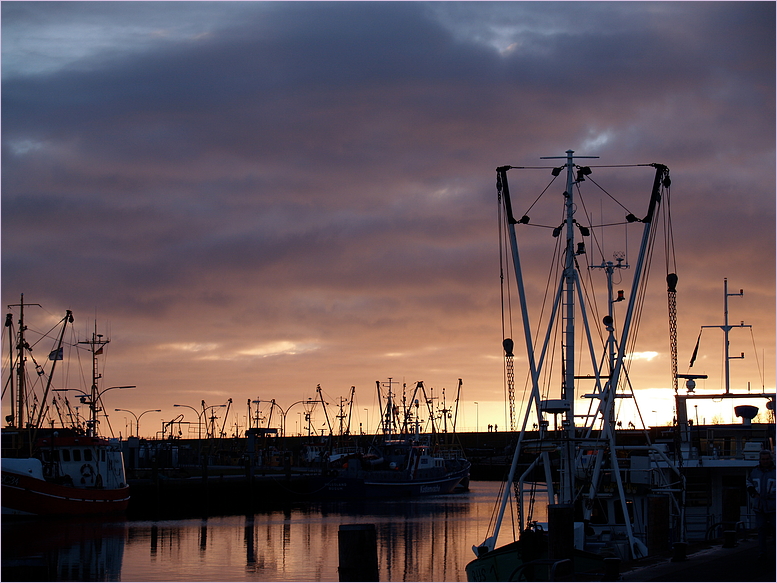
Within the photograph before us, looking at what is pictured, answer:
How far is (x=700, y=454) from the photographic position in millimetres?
34156

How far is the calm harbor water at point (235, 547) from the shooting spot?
3872cm

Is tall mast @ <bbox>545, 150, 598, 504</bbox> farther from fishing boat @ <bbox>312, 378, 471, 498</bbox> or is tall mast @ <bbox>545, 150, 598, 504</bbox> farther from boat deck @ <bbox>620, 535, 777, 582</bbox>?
fishing boat @ <bbox>312, 378, 471, 498</bbox>

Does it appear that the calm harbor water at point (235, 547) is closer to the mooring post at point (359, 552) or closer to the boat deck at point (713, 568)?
the mooring post at point (359, 552)

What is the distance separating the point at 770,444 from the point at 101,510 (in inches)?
1720

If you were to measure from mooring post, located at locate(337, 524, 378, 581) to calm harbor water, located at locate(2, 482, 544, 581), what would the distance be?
14480mm

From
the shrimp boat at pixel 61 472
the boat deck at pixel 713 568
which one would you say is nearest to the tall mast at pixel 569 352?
the boat deck at pixel 713 568

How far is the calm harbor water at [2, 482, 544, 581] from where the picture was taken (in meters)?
38.7

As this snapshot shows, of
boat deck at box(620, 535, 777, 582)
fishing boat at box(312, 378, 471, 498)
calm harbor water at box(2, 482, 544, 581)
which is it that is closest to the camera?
boat deck at box(620, 535, 777, 582)

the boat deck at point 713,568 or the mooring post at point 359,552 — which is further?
the mooring post at point 359,552

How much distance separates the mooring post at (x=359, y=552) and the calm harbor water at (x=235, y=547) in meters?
14.5

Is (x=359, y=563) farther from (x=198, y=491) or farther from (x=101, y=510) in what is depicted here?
(x=198, y=491)

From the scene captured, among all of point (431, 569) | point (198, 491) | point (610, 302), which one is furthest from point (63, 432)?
point (610, 302)

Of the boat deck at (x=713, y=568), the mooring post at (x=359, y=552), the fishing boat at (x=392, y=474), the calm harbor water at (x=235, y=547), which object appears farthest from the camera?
the fishing boat at (x=392, y=474)

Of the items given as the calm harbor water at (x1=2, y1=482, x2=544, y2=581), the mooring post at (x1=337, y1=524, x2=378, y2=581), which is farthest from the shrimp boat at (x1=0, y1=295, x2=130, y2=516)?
the mooring post at (x1=337, y1=524, x2=378, y2=581)
